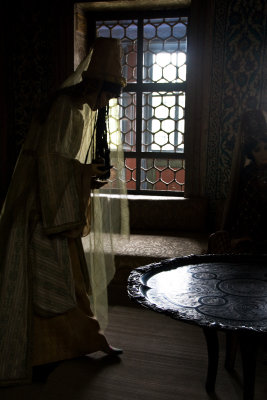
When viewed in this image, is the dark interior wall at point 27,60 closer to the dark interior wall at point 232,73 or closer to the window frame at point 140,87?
the window frame at point 140,87

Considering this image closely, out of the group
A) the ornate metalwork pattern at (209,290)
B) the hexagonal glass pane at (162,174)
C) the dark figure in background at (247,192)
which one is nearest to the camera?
the ornate metalwork pattern at (209,290)

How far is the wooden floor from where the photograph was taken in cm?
238

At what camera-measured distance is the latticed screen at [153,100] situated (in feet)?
16.4

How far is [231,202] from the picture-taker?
3.67 metres

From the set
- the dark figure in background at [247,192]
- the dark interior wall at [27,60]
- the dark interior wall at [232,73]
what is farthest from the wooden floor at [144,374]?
the dark interior wall at [27,60]

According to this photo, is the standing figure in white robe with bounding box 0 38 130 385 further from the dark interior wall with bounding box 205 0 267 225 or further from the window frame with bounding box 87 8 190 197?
the window frame with bounding box 87 8 190 197

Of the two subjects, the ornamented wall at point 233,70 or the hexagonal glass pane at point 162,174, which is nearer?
the ornamented wall at point 233,70

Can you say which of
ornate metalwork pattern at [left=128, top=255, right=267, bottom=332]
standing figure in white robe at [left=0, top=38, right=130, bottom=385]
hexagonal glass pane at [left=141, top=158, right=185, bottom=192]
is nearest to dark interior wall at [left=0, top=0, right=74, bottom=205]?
hexagonal glass pane at [left=141, top=158, right=185, bottom=192]

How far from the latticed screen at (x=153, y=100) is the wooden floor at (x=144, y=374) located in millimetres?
2337

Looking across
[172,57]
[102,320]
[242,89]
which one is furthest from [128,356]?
[172,57]

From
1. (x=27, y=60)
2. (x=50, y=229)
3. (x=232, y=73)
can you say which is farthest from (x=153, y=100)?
(x=50, y=229)

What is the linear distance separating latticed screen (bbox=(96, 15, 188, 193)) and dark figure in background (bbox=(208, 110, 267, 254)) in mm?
1439

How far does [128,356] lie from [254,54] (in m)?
3.18

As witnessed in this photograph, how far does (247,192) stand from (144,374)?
1.70 m
